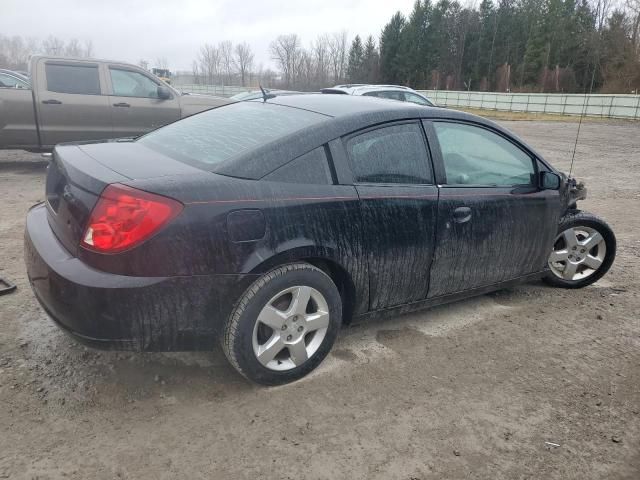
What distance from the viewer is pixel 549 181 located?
3771 millimetres

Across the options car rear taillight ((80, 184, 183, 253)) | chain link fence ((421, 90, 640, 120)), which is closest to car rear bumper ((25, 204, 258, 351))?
car rear taillight ((80, 184, 183, 253))

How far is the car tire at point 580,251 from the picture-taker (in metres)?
4.22

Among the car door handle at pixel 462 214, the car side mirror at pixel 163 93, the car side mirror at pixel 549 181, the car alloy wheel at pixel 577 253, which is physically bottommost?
the car alloy wheel at pixel 577 253

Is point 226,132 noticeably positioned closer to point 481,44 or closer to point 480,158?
point 480,158

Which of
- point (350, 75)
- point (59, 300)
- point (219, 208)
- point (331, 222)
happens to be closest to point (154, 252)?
point (219, 208)

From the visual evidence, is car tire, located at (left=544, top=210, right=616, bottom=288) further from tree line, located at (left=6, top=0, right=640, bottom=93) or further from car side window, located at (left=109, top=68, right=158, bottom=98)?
tree line, located at (left=6, top=0, right=640, bottom=93)

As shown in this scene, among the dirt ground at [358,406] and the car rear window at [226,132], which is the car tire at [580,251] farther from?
the car rear window at [226,132]

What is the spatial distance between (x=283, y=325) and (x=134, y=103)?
691 centimetres

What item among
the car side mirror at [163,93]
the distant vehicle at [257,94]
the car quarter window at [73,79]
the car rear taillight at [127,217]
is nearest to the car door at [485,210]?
the distant vehicle at [257,94]

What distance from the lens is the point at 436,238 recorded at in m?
3.17

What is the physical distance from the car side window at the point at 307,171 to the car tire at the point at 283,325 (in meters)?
0.45

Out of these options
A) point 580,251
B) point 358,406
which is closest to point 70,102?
point 358,406

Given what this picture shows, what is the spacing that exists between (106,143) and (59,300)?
1279mm

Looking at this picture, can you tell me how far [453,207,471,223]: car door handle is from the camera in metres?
3.23
